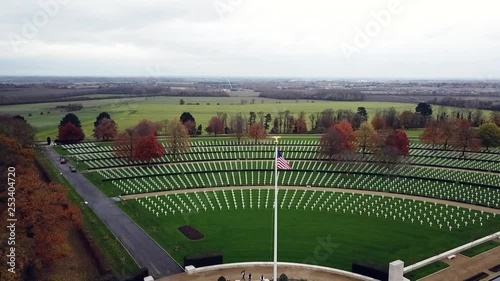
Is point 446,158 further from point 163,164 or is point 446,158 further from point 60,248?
point 60,248

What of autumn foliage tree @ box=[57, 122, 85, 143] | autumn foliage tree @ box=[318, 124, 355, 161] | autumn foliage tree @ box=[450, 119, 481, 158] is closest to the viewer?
autumn foliage tree @ box=[318, 124, 355, 161]

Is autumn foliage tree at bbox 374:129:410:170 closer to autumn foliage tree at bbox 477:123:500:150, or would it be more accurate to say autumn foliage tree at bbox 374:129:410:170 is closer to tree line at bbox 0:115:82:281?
autumn foliage tree at bbox 477:123:500:150

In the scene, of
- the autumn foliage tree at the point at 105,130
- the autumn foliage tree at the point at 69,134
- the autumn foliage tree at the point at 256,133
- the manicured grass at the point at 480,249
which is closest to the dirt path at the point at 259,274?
the manicured grass at the point at 480,249

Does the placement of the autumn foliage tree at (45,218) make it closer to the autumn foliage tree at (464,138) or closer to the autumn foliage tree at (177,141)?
the autumn foliage tree at (177,141)

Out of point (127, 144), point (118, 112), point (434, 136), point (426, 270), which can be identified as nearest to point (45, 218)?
point (426, 270)

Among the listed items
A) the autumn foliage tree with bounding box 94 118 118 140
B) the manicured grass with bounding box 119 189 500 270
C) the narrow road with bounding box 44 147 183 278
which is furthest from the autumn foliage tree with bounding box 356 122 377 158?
the autumn foliage tree with bounding box 94 118 118 140

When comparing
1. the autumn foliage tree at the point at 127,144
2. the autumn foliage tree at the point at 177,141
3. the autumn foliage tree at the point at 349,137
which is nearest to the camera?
the autumn foliage tree at the point at 127,144
